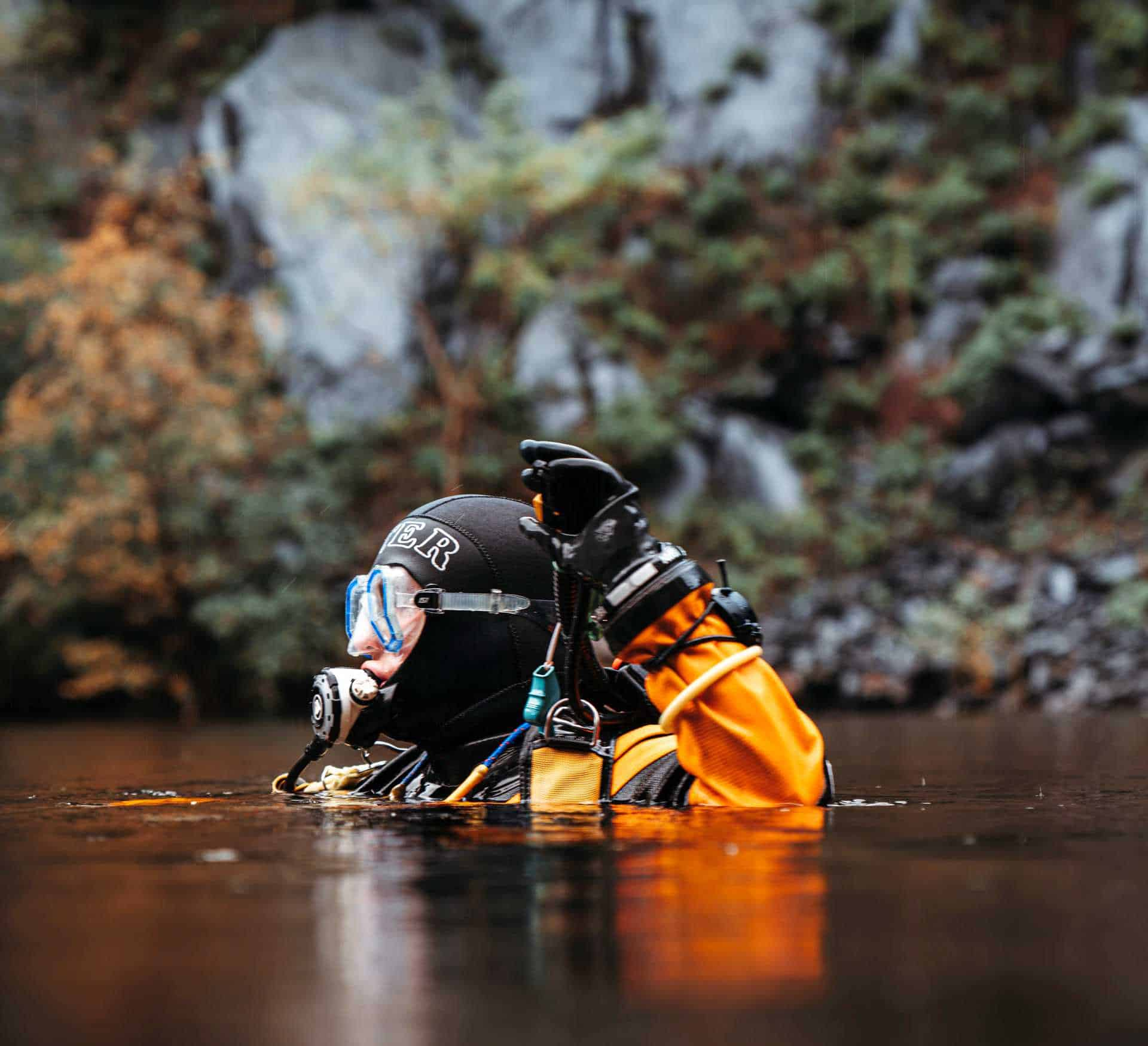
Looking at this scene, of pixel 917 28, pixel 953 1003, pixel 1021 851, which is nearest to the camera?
pixel 953 1003

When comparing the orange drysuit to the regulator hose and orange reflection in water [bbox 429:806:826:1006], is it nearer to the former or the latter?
orange reflection in water [bbox 429:806:826:1006]

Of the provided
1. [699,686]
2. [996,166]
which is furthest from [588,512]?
[996,166]

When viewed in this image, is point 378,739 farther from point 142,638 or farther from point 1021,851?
point 142,638

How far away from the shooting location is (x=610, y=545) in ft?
11.3

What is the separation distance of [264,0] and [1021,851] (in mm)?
26125

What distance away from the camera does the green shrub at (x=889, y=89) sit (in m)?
22.7

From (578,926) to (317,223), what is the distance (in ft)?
65.3

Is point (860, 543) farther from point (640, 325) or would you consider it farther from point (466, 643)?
point (466, 643)

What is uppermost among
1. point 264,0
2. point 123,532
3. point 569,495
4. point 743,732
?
point 264,0

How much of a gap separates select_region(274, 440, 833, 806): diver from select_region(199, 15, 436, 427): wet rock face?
16.6 metres

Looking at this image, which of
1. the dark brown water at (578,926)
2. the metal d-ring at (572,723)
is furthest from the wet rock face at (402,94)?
the dark brown water at (578,926)

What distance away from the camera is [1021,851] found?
286 cm

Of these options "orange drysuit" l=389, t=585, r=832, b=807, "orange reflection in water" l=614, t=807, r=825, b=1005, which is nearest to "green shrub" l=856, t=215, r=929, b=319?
"orange drysuit" l=389, t=585, r=832, b=807

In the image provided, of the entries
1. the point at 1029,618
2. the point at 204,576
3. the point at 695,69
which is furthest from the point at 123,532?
the point at 695,69
